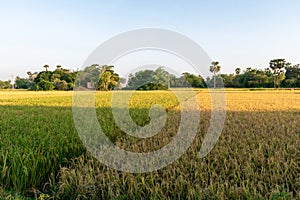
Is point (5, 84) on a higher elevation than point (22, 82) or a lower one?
lower

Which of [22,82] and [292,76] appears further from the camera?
[22,82]

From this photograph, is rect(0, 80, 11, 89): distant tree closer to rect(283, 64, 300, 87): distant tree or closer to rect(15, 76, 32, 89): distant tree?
rect(15, 76, 32, 89): distant tree

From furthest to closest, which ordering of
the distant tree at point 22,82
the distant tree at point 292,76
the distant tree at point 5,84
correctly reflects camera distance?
the distant tree at point 5,84 < the distant tree at point 22,82 < the distant tree at point 292,76

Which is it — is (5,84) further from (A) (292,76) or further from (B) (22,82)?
(A) (292,76)

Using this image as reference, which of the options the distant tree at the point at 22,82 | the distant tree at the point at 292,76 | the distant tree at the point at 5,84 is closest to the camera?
the distant tree at the point at 292,76

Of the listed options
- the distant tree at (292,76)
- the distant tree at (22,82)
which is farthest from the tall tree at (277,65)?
the distant tree at (22,82)

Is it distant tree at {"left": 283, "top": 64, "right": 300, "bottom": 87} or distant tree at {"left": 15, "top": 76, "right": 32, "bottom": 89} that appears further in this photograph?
distant tree at {"left": 15, "top": 76, "right": 32, "bottom": 89}

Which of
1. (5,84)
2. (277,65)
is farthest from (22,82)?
(277,65)

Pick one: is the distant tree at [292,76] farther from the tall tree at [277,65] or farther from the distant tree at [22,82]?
the distant tree at [22,82]

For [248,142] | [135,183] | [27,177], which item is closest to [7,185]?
[27,177]

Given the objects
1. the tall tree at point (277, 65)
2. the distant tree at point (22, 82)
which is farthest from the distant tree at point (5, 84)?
the tall tree at point (277, 65)

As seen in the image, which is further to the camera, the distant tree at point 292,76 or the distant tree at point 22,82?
the distant tree at point 22,82

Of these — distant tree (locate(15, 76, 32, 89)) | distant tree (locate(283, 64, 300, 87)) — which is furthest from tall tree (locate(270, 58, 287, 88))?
distant tree (locate(15, 76, 32, 89))

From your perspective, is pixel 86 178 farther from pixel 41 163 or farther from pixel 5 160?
pixel 5 160
